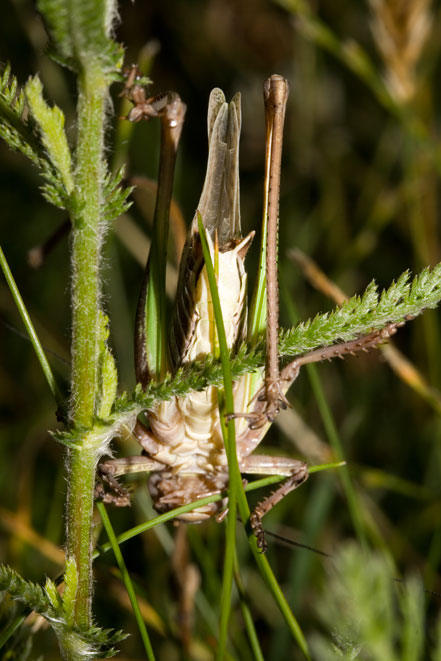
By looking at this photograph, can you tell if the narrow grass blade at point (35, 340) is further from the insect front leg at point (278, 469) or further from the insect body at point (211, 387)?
the insect front leg at point (278, 469)

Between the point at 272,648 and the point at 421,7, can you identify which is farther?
the point at 421,7

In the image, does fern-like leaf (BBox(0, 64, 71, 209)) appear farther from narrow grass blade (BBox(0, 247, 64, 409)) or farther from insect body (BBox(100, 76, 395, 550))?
insect body (BBox(100, 76, 395, 550))

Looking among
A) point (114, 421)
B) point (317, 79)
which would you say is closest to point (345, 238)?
point (317, 79)

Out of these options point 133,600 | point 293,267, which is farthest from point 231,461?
point 293,267

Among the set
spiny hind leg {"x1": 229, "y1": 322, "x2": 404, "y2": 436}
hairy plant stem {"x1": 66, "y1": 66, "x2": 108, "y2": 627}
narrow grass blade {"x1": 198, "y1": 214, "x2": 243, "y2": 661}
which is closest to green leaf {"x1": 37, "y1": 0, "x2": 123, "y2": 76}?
hairy plant stem {"x1": 66, "y1": 66, "x2": 108, "y2": 627}

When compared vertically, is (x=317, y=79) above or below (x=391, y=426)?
above

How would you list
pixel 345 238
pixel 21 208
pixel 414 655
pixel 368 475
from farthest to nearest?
1. pixel 21 208
2. pixel 345 238
3. pixel 368 475
4. pixel 414 655

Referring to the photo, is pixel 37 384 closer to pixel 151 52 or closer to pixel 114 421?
pixel 151 52
